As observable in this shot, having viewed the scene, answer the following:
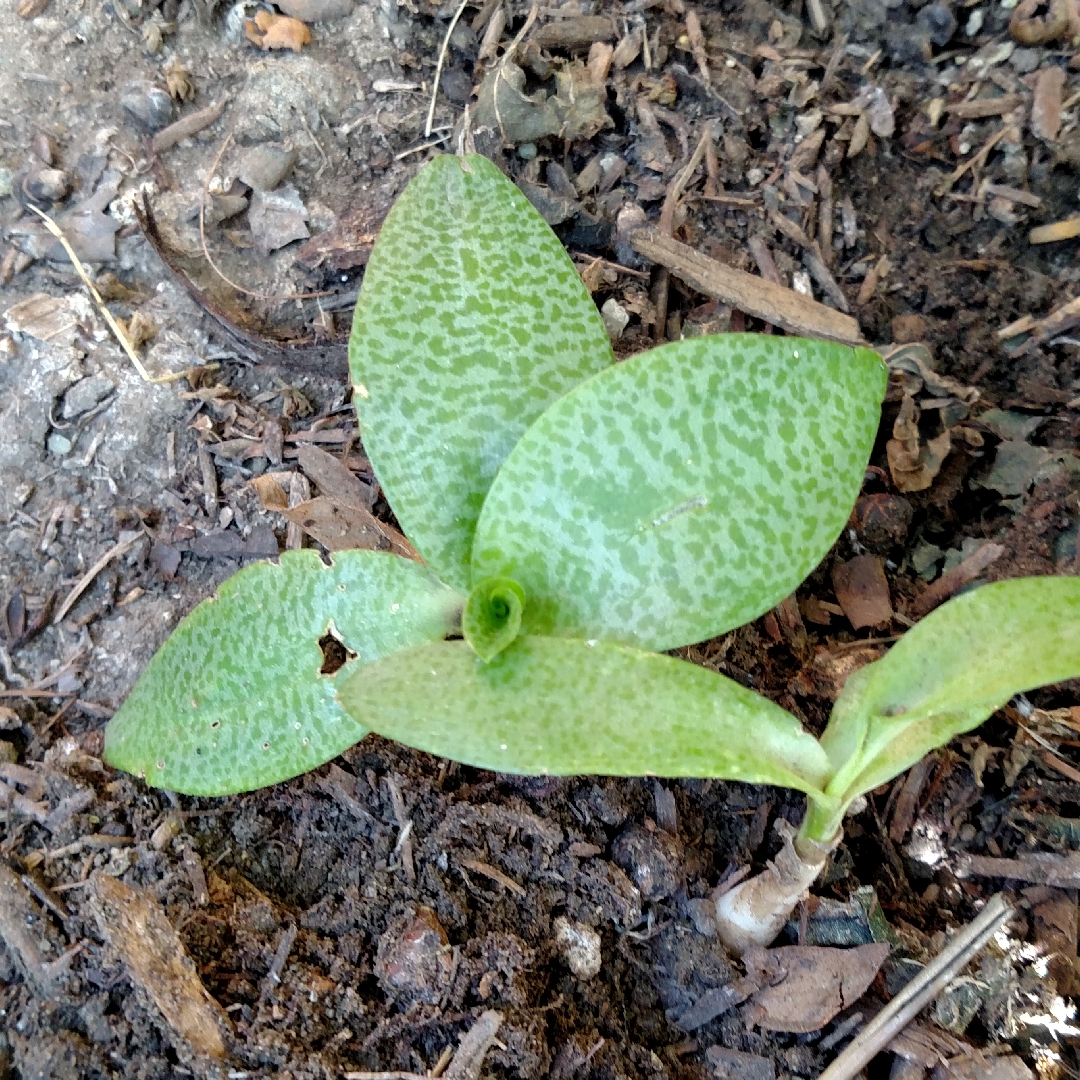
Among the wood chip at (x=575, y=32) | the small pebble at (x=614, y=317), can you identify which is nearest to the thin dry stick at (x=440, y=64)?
the wood chip at (x=575, y=32)

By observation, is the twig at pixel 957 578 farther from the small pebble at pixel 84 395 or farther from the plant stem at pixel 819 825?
the small pebble at pixel 84 395

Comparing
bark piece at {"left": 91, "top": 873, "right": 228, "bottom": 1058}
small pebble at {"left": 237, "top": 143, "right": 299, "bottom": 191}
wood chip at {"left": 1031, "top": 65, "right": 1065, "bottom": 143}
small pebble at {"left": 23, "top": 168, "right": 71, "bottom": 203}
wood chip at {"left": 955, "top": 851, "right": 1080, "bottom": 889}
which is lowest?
wood chip at {"left": 955, "top": 851, "right": 1080, "bottom": 889}

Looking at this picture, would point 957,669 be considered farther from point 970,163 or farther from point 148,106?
point 148,106

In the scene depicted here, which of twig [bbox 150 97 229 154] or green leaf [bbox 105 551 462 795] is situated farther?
twig [bbox 150 97 229 154]

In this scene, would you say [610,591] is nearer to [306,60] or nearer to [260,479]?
[260,479]

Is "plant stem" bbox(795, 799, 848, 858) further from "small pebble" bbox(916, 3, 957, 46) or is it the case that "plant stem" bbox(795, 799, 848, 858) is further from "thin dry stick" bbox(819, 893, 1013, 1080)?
"small pebble" bbox(916, 3, 957, 46)

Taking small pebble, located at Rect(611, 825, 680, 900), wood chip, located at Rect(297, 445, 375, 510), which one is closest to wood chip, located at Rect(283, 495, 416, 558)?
wood chip, located at Rect(297, 445, 375, 510)

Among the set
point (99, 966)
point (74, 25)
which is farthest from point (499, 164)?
point (99, 966)
